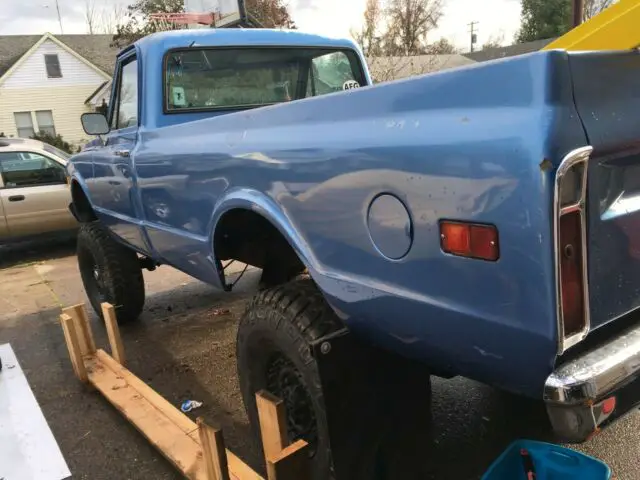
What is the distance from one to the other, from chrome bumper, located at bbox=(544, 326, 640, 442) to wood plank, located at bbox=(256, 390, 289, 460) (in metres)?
0.89

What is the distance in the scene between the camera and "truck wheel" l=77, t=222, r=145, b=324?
461 cm

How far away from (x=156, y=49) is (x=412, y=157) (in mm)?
2644

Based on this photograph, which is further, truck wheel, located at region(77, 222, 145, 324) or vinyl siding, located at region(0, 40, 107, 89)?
vinyl siding, located at region(0, 40, 107, 89)

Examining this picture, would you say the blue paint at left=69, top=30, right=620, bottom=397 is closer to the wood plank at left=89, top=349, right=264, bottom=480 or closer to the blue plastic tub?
the blue plastic tub

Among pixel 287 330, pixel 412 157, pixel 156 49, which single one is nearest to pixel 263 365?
pixel 287 330

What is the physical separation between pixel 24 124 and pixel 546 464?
31.3 metres

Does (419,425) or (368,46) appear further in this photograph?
(368,46)

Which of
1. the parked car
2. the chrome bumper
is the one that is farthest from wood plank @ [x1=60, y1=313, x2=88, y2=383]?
the parked car

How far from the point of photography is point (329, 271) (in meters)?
2.03

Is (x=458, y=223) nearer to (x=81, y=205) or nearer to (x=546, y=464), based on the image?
(x=546, y=464)

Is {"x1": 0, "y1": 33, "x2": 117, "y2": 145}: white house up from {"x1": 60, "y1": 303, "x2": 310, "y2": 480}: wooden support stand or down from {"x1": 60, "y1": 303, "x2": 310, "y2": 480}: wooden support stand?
up

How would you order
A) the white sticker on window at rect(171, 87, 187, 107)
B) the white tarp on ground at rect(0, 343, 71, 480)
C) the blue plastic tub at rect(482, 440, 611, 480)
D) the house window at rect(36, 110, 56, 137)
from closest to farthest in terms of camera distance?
the blue plastic tub at rect(482, 440, 611, 480) → the white tarp on ground at rect(0, 343, 71, 480) → the white sticker on window at rect(171, 87, 187, 107) → the house window at rect(36, 110, 56, 137)

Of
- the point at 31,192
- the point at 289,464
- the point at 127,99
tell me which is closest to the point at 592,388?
the point at 289,464

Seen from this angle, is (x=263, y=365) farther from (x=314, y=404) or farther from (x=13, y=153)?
(x=13, y=153)
